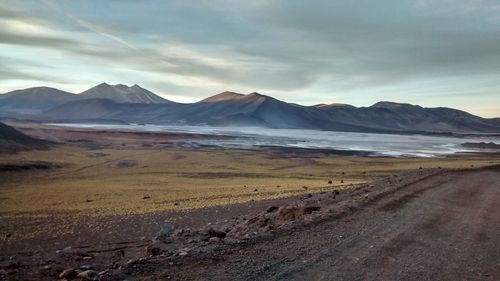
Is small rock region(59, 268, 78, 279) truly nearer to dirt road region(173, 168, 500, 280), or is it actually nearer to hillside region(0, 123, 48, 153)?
dirt road region(173, 168, 500, 280)

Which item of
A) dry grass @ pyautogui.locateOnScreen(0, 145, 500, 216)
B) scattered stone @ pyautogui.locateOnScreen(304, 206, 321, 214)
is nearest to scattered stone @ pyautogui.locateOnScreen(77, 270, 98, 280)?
scattered stone @ pyautogui.locateOnScreen(304, 206, 321, 214)

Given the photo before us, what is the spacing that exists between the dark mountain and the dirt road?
86.6 metres

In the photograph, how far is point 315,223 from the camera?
44.6 feet

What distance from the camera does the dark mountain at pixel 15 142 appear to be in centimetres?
8979

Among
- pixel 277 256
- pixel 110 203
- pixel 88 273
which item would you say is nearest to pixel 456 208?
pixel 277 256

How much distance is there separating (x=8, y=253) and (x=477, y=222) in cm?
1745

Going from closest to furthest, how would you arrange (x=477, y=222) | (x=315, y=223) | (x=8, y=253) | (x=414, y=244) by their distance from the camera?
(x=414, y=244), (x=315, y=223), (x=477, y=222), (x=8, y=253)

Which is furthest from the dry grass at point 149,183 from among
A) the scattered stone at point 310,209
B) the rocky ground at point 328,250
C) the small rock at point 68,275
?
the small rock at point 68,275

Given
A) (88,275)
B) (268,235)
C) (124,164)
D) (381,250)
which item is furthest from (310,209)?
(124,164)

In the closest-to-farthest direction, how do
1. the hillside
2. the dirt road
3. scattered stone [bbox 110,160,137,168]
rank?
the dirt road
scattered stone [bbox 110,160,137,168]
the hillside

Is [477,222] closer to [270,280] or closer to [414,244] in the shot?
[414,244]

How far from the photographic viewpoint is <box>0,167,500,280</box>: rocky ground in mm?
9617

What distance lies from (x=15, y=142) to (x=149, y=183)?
201 ft

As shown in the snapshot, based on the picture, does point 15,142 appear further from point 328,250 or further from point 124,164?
point 328,250
